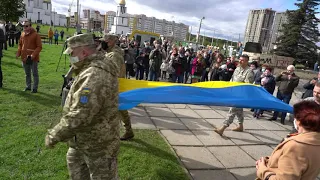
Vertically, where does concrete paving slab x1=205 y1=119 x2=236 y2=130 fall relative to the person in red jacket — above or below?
below

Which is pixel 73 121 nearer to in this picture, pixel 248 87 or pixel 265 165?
pixel 265 165

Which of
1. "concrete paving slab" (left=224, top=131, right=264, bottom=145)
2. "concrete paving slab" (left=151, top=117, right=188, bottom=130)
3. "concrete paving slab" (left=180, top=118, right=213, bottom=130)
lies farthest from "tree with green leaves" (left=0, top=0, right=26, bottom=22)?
"concrete paving slab" (left=224, top=131, right=264, bottom=145)

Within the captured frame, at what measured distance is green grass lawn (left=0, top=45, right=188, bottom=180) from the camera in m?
3.80

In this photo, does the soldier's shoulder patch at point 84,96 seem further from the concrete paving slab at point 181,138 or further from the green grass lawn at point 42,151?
the concrete paving slab at point 181,138

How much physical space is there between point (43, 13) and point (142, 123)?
393ft

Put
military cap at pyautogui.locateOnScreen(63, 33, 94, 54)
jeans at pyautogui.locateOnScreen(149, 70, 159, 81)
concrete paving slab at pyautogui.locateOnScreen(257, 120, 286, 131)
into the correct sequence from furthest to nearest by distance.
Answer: jeans at pyautogui.locateOnScreen(149, 70, 159, 81) → concrete paving slab at pyautogui.locateOnScreen(257, 120, 286, 131) → military cap at pyautogui.locateOnScreen(63, 33, 94, 54)

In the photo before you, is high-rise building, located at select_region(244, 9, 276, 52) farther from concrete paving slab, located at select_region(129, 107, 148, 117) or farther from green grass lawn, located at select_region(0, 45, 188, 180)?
green grass lawn, located at select_region(0, 45, 188, 180)

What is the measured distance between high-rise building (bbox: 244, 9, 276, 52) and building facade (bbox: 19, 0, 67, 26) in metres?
77.7

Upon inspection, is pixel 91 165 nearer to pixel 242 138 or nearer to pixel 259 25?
pixel 242 138

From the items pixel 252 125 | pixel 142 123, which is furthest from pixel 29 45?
pixel 252 125

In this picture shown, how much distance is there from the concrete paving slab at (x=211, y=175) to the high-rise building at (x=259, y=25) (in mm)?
61906

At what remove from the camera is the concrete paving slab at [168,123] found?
6335 mm

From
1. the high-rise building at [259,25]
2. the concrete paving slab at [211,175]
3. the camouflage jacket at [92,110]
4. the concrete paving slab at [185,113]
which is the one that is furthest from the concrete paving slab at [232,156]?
the high-rise building at [259,25]

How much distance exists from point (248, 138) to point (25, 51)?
638 centimetres
